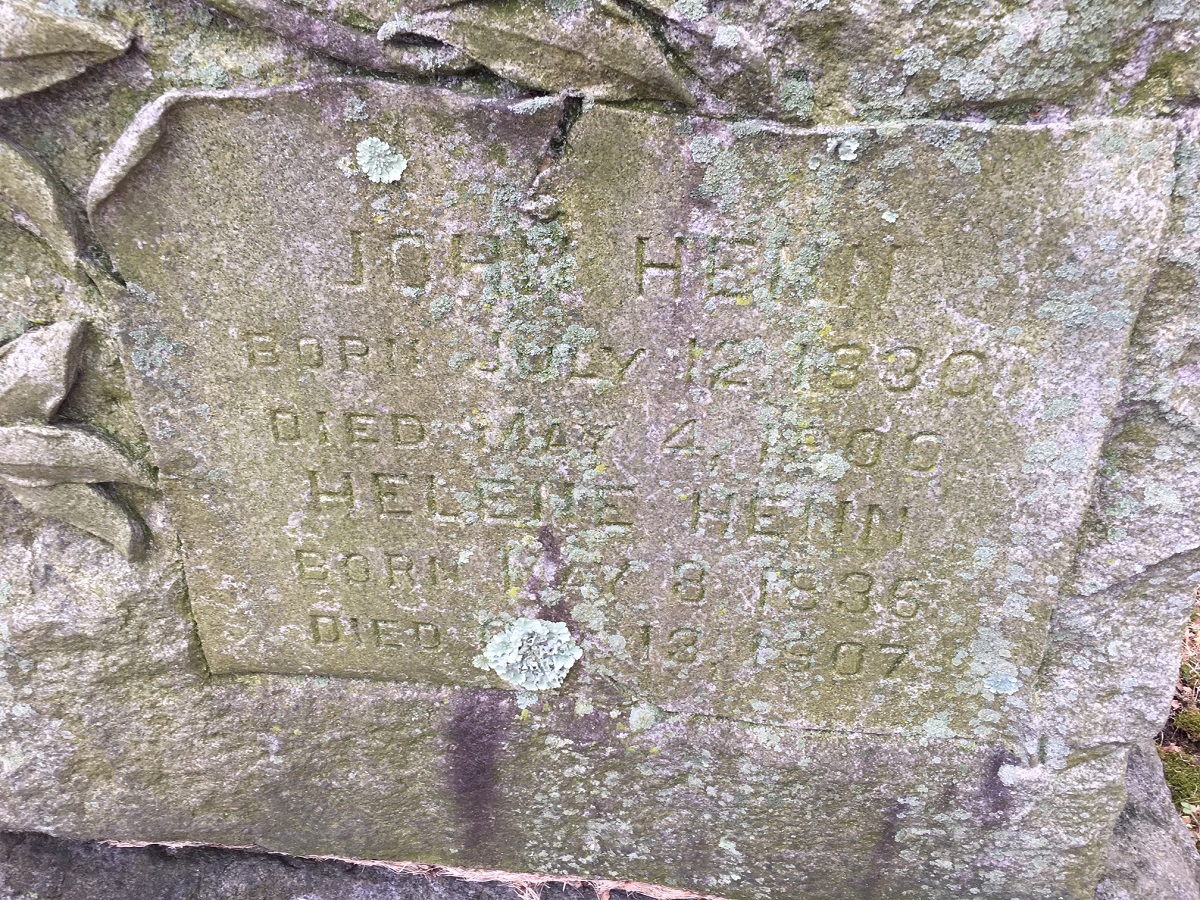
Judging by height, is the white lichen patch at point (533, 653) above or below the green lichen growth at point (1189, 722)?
above

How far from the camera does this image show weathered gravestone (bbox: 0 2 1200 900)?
1.23 metres

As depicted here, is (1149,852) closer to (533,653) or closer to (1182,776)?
(1182,776)

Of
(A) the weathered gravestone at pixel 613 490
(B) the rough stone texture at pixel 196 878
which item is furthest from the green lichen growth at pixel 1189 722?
(B) the rough stone texture at pixel 196 878

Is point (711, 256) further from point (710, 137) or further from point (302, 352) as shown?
point (302, 352)

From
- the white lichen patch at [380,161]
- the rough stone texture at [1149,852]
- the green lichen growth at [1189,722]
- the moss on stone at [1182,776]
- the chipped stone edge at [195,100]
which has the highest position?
the chipped stone edge at [195,100]

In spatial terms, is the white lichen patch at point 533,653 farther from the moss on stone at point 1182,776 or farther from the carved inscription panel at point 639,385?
the moss on stone at point 1182,776

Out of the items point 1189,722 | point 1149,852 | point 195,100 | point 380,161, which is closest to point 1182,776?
point 1189,722

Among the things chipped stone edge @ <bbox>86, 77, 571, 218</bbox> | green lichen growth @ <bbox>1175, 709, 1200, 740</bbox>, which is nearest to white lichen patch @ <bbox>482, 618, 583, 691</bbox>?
chipped stone edge @ <bbox>86, 77, 571, 218</bbox>

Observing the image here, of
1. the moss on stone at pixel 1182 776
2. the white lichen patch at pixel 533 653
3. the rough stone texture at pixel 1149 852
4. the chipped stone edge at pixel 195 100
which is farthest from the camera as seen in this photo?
the moss on stone at pixel 1182 776

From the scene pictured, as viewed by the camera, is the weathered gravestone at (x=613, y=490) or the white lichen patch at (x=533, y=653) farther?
the white lichen patch at (x=533, y=653)

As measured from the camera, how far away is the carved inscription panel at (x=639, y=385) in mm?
1226

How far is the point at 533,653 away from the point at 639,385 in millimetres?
743

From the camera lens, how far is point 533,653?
173 cm

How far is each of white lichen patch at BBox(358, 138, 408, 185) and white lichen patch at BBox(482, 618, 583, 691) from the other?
1.02 meters
